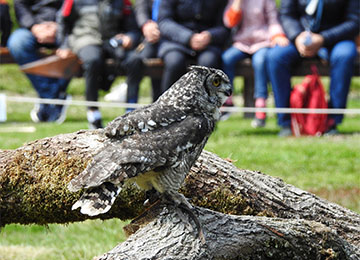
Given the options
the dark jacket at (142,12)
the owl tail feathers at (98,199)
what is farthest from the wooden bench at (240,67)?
the owl tail feathers at (98,199)

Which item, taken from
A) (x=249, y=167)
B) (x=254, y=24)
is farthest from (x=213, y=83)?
(x=254, y=24)

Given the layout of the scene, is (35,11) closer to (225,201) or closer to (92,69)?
(92,69)

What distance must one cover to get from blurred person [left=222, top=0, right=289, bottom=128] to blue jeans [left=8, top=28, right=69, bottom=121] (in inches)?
114

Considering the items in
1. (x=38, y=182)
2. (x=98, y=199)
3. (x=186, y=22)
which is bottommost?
(x=186, y=22)

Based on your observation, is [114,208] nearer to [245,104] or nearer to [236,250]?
[236,250]

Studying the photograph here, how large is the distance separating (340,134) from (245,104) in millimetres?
2818

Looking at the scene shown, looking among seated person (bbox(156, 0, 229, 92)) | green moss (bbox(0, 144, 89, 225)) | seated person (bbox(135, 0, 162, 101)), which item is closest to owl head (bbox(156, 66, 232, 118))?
green moss (bbox(0, 144, 89, 225))

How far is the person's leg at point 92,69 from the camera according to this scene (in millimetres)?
8609

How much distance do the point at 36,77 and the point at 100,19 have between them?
1.86 metres

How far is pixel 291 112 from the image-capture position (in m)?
7.94

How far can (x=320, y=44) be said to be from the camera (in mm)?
8039

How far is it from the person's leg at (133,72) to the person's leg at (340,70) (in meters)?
2.61

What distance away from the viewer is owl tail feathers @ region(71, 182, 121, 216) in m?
2.26

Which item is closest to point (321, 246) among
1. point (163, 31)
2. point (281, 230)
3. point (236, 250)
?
point (281, 230)
